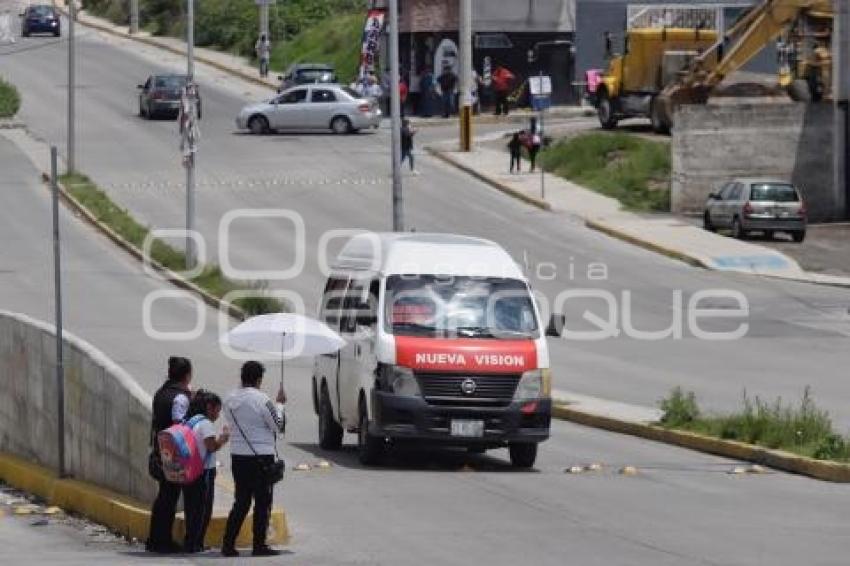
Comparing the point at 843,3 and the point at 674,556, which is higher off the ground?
the point at 843,3

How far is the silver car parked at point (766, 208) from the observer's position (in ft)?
172

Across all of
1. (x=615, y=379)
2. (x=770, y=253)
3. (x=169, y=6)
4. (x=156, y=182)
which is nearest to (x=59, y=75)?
(x=169, y=6)

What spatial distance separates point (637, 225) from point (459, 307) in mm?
31808

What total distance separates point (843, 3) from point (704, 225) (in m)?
7.15

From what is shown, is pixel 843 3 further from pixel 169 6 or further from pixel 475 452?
pixel 169 6

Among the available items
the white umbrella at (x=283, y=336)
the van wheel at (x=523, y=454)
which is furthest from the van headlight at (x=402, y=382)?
the white umbrella at (x=283, y=336)

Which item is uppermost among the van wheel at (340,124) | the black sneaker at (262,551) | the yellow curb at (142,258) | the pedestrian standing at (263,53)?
the pedestrian standing at (263,53)

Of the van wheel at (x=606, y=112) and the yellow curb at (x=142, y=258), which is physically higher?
the van wheel at (x=606, y=112)

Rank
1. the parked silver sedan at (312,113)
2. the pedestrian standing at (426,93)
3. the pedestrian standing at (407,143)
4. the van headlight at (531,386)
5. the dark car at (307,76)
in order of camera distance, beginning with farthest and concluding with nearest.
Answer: the pedestrian standing at (426,93)
the dark car at (307,76)
the parked silver sedan at (312,113)
the pedestrian standing at (407,143)
the van headlight at (531,386)

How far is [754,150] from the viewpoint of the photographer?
190ft

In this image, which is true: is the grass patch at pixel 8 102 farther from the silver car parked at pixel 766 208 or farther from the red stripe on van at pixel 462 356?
the red stripe on van at pixel 462 356

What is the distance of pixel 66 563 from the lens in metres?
16.7

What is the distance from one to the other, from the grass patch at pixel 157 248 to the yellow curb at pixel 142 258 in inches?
3.7

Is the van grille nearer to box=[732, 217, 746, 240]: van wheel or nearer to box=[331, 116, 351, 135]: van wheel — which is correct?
box=[732, 217, 746, 240]: van wheel
